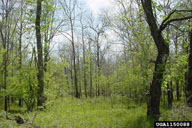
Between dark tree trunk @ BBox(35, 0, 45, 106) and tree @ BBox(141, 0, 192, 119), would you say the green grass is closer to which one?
tree @ BBox(141, 0, 192, 119)

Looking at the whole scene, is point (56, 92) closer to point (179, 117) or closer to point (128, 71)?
point (128, 71)

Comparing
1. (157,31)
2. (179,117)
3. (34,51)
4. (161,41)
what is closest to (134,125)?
(179,117)

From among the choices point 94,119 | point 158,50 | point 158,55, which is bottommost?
point 94,119

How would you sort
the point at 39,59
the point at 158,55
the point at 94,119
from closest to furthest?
the point at 158,55
the point at 94,119
the point at 39,59

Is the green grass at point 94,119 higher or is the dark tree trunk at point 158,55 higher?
the dark tree trunk at point 158,55

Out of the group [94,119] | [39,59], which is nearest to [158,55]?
[94,119]

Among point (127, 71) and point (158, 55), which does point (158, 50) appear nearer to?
point (158, 55)

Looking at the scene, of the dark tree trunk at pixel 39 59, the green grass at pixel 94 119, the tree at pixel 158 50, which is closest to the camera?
the green grass at pixel 94 119

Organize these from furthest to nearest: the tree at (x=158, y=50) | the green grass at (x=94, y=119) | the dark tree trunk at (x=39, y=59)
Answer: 1. the dark tree trunk at (x=39, y=59)
2. the tree at (x=158, y=50)
3. the green grass at (x=94, y=119)

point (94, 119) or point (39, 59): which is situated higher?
point (39, 59)

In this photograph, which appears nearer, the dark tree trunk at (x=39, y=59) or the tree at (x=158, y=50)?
the tree at (x=158, y=50)

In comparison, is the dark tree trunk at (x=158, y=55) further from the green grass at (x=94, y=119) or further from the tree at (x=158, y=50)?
the green grass at (x=94, y=119)

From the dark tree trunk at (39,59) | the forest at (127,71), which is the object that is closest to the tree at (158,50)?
the forest at (127,71)

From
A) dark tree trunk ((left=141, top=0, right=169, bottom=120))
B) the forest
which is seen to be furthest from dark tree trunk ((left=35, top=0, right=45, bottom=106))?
dark tree trunk ((left=141, top=0, right=169, bottom=120))
